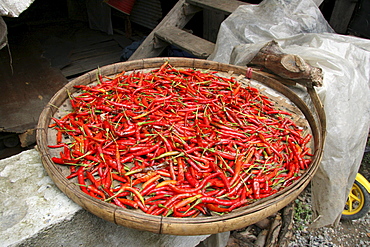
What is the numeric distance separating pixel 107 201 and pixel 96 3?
291 inches

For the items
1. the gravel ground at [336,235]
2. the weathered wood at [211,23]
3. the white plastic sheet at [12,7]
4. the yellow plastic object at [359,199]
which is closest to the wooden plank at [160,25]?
the weathered wood at [211,23]

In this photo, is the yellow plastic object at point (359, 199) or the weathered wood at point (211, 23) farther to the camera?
the weathered wood at point (211, 23)

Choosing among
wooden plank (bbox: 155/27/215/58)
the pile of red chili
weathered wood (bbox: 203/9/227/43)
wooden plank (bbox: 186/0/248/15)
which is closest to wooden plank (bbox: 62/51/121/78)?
wooden plank (bbox: 155/27/215/58)

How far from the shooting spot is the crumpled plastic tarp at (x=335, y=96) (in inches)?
106

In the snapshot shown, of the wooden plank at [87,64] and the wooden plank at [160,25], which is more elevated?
the wooden plank at [160,25]

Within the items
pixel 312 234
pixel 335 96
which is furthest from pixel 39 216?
pixel 312 234

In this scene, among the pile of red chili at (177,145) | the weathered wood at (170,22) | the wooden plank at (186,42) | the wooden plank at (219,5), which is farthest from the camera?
the weathered wood at (170,22)

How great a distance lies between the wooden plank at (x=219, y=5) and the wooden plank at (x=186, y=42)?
1.54ft

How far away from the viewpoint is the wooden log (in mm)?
2527

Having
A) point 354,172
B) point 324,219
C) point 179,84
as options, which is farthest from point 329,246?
point 179,84

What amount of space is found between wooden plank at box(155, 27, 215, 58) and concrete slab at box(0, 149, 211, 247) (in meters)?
2.47

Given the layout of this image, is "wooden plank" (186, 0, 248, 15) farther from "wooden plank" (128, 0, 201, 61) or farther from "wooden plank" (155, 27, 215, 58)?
"wooden plank" (155, 27, 215, 58)

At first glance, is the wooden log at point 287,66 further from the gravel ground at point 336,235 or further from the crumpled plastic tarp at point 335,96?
the gravel ground at point 336,235

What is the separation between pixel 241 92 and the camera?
8.86 ft
